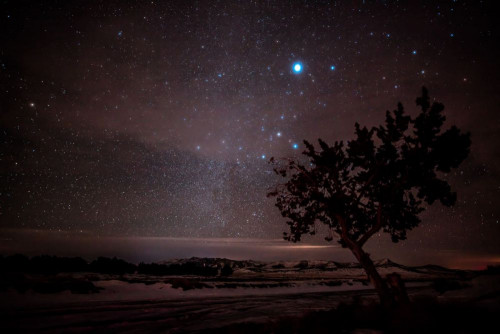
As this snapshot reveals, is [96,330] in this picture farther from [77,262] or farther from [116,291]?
[77,262]

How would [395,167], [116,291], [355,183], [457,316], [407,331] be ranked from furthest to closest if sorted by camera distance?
[116,291] < [355,183] < [395,167] < [457,316] < [407,331]

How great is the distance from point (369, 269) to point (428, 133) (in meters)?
6.98

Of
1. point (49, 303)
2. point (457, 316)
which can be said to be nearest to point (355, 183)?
point (457, 316)

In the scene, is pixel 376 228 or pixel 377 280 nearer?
pixel 377 280

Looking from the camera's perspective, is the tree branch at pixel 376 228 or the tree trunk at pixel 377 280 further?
the tree branch at pixel 376 228

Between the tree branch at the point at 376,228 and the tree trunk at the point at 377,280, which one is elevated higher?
the tree branch at the point at 376,228

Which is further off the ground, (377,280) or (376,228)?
(376,228)

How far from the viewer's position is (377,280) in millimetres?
13453

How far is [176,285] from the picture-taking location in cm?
3244

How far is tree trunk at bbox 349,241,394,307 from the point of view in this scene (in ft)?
42.1

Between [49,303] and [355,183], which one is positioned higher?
[355,183]

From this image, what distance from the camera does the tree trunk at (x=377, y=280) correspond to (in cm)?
1283

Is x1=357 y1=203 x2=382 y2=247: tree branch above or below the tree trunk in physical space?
above

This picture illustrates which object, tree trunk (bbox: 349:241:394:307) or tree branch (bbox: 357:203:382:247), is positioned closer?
tree trunk (bbox: 349:241:394:307)
